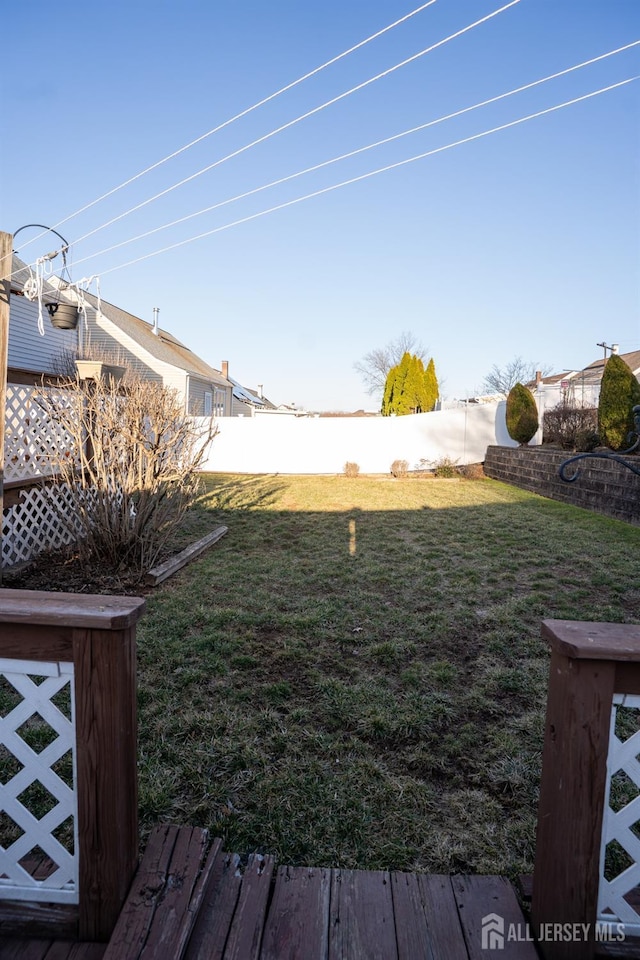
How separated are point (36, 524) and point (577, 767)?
202 inches

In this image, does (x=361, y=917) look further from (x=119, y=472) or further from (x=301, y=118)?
(x=301, y=118)

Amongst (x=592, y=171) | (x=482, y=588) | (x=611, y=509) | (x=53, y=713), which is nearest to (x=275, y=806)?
(x=53, y=713)

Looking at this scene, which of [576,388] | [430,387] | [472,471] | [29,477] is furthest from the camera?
[576,388]

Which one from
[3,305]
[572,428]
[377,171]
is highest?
[377,171]

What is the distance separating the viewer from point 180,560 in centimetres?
511

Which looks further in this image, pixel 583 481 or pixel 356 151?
pixel 583 481

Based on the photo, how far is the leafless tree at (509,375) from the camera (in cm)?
3631

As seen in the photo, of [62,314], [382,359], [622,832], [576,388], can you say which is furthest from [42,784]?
[382,359]

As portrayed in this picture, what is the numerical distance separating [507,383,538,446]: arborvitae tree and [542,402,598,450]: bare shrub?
425 mm

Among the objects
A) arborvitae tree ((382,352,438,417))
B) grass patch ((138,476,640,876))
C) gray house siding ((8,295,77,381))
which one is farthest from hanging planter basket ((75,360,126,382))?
arborvitae tree ((382,352,438,417))

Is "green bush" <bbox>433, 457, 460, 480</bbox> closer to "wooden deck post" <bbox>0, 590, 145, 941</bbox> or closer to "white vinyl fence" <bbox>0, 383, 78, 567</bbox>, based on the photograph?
"white vinyl fence" <bbox>0, 383, 78, 567</bbox>

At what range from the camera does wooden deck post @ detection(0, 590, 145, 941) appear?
3.96ft

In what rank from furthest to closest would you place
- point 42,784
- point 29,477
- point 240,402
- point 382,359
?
1. point 382,359
2. point 240,402
3. point 29,477
4. point 42,784

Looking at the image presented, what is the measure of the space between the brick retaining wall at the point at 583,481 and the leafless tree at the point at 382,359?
75.2ft
